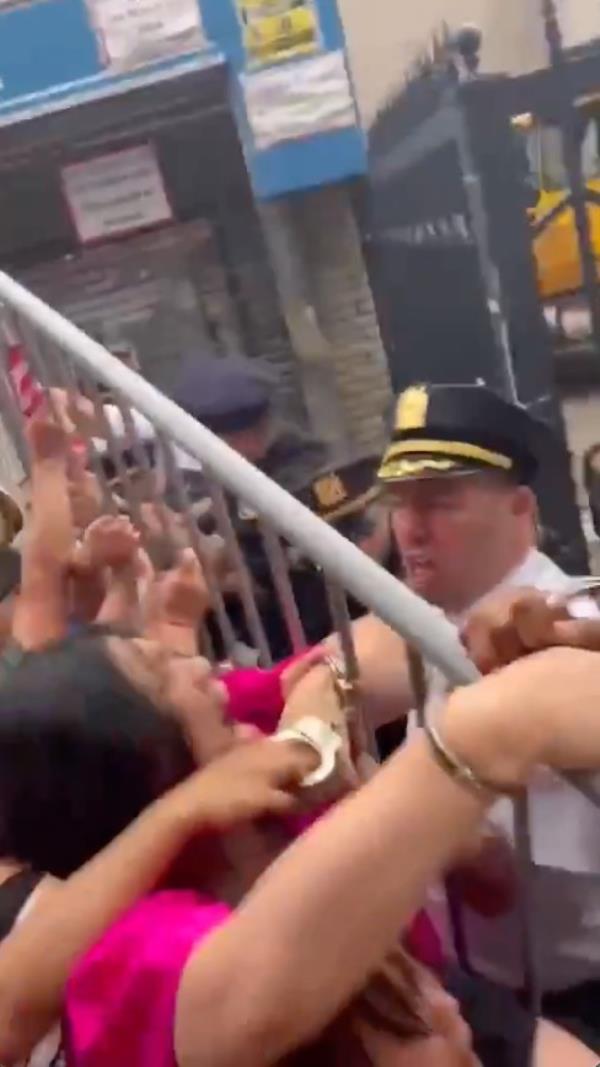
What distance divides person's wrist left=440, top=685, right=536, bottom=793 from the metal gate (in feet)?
6.06

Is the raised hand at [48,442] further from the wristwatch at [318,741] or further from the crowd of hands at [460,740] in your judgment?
the wristwatch at [318,741]

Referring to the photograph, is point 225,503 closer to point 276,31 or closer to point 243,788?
point 243,788

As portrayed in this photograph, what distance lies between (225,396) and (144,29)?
5.04 feet

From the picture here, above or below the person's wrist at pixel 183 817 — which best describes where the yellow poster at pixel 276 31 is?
above

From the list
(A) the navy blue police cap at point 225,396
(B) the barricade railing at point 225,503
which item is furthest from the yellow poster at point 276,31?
(B) the barricade railing at point 225,503

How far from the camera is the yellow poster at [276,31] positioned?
288 centimetres

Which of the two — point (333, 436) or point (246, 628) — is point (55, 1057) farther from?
point (333, 436)

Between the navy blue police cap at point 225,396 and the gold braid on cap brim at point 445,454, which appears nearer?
the gold braid on cap brim at point 445,454

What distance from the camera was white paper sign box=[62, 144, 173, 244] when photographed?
332cm

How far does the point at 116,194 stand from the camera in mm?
3430

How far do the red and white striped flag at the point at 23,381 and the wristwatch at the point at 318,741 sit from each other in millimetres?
586

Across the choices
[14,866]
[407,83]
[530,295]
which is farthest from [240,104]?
[14,866]

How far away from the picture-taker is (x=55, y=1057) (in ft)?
2.27

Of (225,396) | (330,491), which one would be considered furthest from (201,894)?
(225,396)
